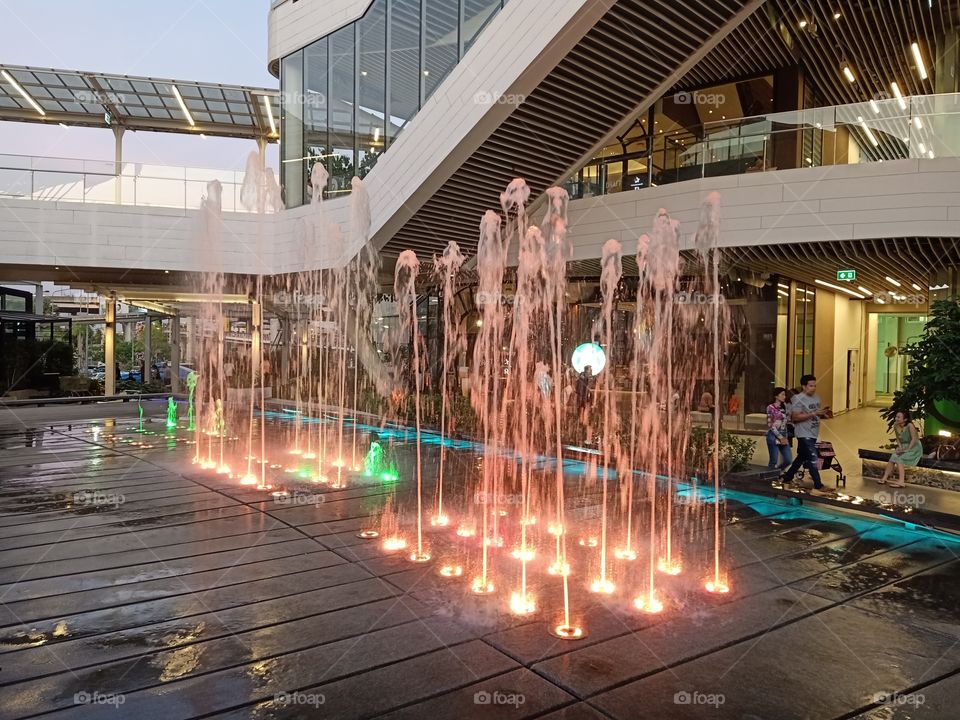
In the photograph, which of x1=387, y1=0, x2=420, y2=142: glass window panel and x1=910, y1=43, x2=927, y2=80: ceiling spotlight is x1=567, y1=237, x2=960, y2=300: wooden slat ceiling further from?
x1=387, y1=0, x2=420, y2=142: glass window panel

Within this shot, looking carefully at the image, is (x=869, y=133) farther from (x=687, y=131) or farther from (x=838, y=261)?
(x=687, y=131)

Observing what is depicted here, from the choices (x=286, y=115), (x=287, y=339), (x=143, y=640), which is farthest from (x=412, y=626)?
(x=287, y=339)

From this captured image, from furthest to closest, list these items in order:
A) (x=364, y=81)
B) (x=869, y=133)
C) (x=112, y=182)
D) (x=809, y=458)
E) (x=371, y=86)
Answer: (x=112, y=182), (x=364, y=81), (x=371, y=86), (x=869, y=133), (x=809, y=458)

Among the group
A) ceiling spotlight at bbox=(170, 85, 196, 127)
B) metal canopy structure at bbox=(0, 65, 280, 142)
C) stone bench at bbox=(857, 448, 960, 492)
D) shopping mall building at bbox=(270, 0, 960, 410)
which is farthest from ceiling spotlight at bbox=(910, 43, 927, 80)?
ceiling spotlight at bbox=(170, 85, 196, 127)

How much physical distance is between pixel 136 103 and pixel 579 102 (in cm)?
2033

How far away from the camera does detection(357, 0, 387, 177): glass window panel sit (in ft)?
54.6

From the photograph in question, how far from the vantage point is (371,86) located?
17.2 m

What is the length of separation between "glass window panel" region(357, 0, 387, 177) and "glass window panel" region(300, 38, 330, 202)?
1836 millimetres

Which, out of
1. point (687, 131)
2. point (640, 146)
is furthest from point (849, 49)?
point (640, 146)

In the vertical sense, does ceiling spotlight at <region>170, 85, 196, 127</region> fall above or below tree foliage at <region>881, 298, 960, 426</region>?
above

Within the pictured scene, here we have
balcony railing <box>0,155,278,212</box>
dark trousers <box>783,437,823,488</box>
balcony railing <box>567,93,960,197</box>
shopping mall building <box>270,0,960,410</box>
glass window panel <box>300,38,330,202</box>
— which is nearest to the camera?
dark trousers <box>783,437,823,488</box>

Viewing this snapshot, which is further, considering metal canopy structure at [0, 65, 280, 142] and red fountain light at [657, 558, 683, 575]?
metal canopy structure at [0, 65, 280, 142]

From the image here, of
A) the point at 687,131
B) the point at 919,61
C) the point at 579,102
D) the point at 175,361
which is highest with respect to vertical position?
the point at 919,61

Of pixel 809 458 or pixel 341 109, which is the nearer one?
pixel 809 458
